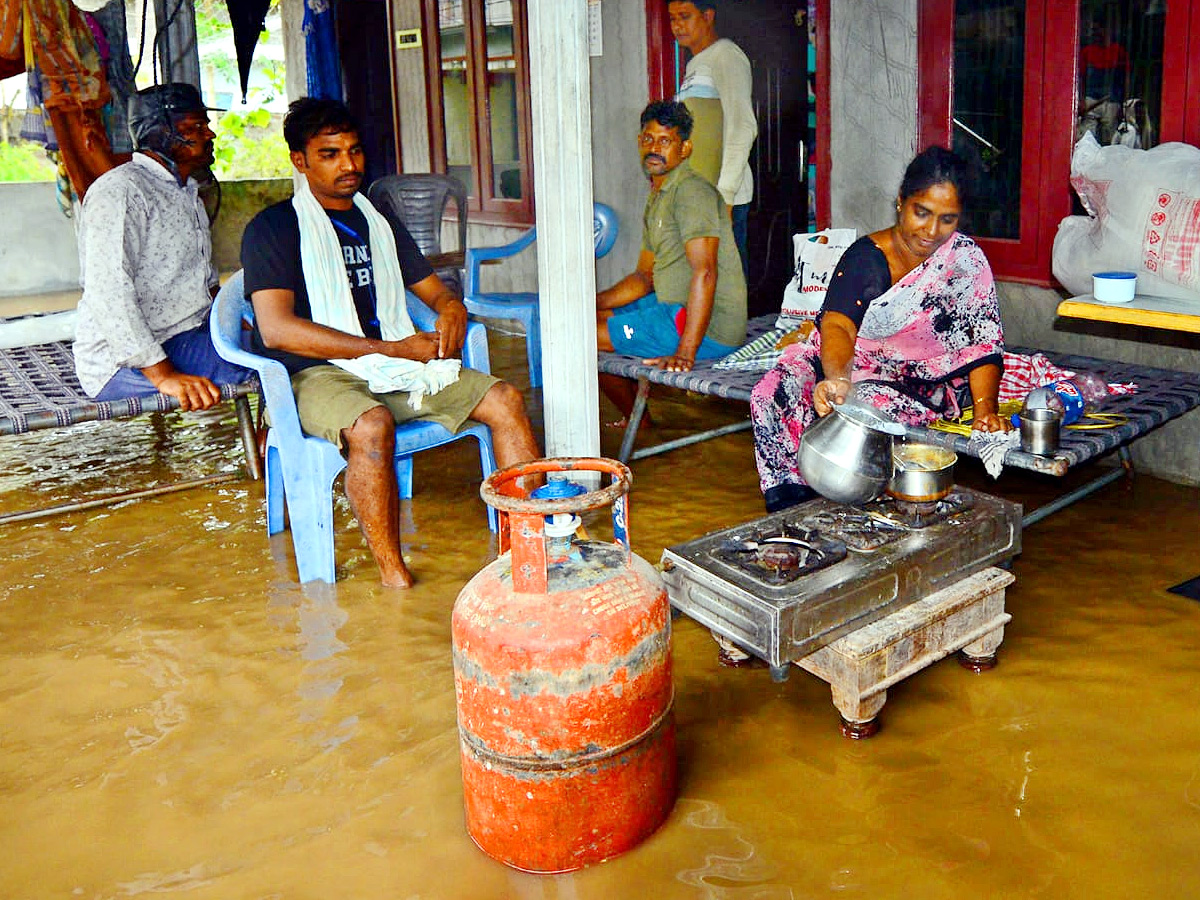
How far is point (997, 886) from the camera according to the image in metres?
2.20

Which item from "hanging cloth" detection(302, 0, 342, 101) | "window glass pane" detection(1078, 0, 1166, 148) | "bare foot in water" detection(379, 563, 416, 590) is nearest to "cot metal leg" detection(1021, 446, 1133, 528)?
"window glass pane" detection(1078, 0, 1166, 148)

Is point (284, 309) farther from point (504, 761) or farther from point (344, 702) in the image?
point (504, 761)

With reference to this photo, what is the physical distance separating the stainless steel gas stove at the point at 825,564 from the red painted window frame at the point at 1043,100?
2.07 metres

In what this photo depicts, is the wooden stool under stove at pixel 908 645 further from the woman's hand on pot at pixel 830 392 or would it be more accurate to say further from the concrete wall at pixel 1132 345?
the concrete wall at pixel 1132 345

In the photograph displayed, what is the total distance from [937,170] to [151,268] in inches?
115

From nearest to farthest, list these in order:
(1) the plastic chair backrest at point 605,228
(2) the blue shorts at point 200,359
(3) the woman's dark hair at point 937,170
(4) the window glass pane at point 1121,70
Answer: (3) the woman's dark hair at point 937,170
(4) the window glass pane at point 1121,70
(2) the blue shorts at point 200,359
(1) the plastic chair backrest at point 605,228

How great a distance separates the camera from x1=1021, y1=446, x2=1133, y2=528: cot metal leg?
383cm

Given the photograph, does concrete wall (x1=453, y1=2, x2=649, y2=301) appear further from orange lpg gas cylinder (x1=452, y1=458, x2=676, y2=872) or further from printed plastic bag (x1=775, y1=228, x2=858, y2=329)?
orange lpg gas cylinder (x1=452, y1=458, x2=676, y2=872)

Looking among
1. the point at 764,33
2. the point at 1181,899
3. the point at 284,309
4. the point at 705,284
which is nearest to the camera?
the point at 1181,899

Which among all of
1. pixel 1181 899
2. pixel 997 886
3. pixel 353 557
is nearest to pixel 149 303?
pixel 353 557

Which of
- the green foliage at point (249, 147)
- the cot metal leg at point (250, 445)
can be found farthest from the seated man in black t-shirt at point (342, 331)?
the green foliage at point (249, 147)

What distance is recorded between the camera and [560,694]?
2.21 m

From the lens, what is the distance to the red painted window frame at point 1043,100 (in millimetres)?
4215

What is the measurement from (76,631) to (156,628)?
25 centimetres
